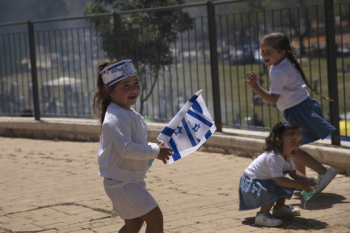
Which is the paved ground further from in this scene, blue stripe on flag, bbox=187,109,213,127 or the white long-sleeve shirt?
the white long-sleeve shirt

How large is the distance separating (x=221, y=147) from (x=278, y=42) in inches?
109

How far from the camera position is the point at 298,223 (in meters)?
3.57

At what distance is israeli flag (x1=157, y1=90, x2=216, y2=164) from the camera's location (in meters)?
2.90

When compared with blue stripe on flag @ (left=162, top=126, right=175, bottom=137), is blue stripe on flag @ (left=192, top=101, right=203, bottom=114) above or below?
above

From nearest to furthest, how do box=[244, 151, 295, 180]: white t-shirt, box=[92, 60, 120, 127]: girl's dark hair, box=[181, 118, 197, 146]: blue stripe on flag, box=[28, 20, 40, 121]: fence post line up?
1. box=[92, 60, 120, 127]: girl's dark hair
2. box=[181, 118, 197, 146]: blue stripe on flag
3. box=[244, 151, 295, 180]: white t-shirt
4. box=[28, 20, 40, 121]: fence post

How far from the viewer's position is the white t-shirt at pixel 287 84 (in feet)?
13.7

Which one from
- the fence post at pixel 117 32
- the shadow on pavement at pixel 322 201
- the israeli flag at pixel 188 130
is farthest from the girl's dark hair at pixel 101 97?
the fence post at pixel 117 32

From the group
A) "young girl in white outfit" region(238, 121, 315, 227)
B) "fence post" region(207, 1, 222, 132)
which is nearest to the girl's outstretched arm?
"young girl in white outfit" region(238, 121, 315, 227)

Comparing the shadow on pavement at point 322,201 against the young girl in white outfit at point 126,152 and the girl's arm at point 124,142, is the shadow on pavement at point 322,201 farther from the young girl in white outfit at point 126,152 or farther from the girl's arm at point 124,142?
the girl's arm at point 124,142

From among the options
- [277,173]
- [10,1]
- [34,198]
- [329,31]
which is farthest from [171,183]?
[10,1]

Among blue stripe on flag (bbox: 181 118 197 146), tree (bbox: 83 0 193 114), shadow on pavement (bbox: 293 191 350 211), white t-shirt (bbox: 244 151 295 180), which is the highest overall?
tree (bbox: 83 0 193 114)

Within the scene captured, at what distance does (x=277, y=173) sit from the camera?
11.6ft

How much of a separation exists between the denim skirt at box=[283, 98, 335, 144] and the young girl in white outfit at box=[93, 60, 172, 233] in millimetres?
1994

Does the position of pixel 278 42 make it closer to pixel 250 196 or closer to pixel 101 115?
pixel 250 196
